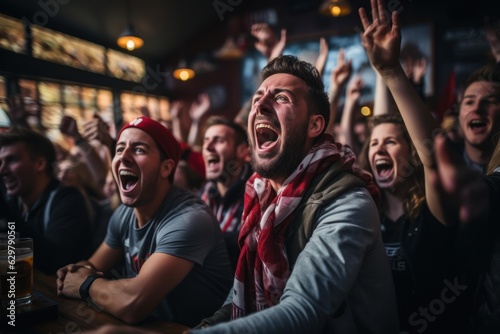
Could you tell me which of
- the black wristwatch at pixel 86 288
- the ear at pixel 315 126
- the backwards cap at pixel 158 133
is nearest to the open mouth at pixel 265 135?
the ear at pixel 315 126

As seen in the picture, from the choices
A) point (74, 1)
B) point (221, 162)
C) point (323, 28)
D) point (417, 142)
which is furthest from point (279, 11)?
point (417, 142)

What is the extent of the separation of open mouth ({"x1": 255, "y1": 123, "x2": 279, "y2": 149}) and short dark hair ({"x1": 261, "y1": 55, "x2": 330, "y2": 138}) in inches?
6.4

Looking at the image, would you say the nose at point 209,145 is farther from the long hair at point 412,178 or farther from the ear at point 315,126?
the ear at point 315,126

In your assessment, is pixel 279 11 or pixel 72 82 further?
pixel 279 11

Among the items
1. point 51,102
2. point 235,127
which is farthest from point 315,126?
point 51,102

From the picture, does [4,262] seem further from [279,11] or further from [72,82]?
[279,11]

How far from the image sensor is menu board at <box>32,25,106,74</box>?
457cm

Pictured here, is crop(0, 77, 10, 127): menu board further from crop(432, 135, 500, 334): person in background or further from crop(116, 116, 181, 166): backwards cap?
crop(432, 135, 500, 334): person in background

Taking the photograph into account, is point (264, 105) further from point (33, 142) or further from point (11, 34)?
point (11, 34)

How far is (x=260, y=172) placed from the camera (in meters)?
1.36

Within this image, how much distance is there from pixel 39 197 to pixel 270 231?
1846 millimetres

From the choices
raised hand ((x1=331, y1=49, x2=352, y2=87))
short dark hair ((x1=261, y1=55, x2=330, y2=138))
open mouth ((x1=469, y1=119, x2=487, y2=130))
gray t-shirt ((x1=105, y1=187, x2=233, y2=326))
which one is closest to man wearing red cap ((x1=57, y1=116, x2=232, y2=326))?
gray t-shirt ((x1=105, y1=187, x2=233, y2=326))

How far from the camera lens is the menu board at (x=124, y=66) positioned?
19.5 feet

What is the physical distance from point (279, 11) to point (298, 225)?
22.6ft
